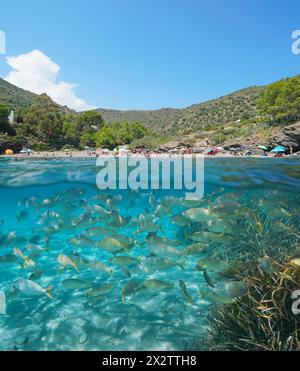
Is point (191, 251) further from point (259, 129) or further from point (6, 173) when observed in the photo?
point (259, 129)

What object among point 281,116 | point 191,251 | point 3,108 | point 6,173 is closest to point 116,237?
point 191,251

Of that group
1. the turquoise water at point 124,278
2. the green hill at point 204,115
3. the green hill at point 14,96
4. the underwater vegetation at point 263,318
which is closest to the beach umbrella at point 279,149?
the turquoise water at point 124,278

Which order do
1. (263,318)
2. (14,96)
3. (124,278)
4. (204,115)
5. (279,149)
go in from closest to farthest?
1. (263,318)
2. (124,278)
3. (279,149)
4. (204,115)
5. (14,96)

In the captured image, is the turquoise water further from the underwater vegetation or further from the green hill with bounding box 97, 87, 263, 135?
the green hill with bounding box 97, 87, 263, 135

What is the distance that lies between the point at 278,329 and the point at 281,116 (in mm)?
41860

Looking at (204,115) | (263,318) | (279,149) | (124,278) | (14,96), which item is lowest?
(124,278)

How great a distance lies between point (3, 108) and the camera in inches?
1956

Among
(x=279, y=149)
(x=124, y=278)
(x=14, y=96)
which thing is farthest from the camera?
(x=14, y=96)

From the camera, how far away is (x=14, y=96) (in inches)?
3649

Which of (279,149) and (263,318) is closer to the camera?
(263,318)

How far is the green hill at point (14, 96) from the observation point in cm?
8259

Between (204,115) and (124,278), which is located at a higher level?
(204,115)

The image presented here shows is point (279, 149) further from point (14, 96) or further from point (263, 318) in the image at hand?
point (14, 96)

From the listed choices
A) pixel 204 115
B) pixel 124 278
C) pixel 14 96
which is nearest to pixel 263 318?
pixel 124 278
